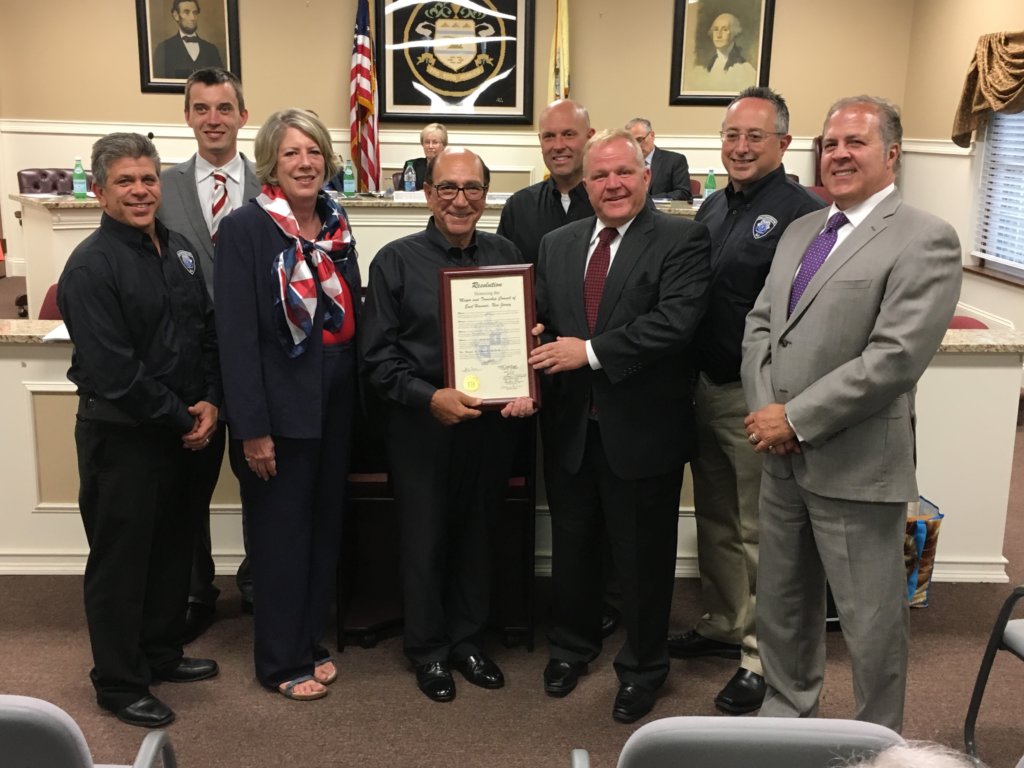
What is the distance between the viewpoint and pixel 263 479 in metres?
2.65

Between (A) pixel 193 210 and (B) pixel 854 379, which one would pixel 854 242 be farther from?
(A) pixel 193 210

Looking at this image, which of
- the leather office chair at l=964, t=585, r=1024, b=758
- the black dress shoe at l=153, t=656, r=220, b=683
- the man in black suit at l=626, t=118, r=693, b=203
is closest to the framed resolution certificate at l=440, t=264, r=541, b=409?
the black dress shoe at l=153, t=656, r=220, b=683

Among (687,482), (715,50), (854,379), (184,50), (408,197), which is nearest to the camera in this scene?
(854,379)

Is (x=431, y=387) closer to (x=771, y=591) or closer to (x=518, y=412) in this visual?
(x=518, y=412)

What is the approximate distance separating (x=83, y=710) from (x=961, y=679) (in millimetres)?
2543

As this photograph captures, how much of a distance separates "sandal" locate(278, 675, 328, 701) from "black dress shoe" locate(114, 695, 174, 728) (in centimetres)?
30

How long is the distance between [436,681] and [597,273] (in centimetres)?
125

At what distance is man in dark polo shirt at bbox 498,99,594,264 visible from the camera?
123 inches

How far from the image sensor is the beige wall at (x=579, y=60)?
8656 mm

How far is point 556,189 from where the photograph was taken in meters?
3.22

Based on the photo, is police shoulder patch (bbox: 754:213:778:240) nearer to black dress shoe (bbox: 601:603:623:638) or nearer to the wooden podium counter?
the wooden podium counter

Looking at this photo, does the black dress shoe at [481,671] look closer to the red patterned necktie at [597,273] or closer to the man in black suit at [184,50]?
the red patterned necktie at [597,273]

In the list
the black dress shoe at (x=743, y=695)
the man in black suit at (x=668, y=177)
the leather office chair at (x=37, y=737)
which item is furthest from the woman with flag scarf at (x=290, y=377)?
the man in black suit at (x=668, y=177)

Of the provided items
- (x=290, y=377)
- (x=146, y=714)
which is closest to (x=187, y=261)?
(x=290, y=377)
